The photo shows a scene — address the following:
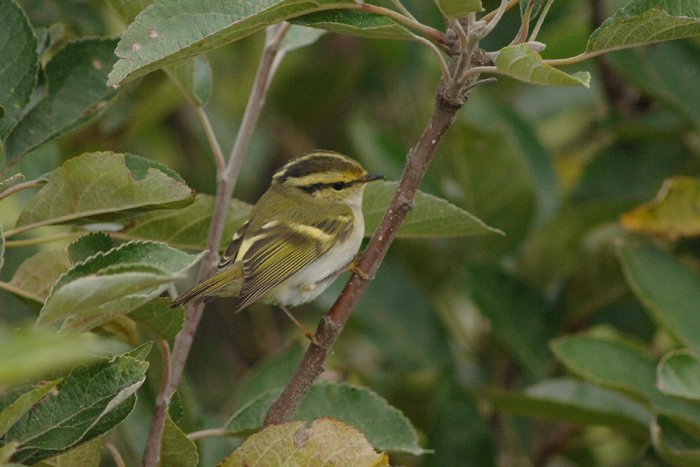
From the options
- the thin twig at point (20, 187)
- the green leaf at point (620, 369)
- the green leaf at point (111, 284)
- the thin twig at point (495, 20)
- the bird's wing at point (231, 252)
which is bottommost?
the green leaf at point (620, 369)

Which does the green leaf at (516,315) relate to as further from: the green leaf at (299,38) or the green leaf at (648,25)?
the green leaf at (648,25)

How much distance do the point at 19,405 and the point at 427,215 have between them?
0.96 metres

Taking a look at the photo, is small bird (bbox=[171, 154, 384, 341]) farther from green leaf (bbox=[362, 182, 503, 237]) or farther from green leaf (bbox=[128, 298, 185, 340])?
green leaf (bbox=[128, 298, 185, 340])

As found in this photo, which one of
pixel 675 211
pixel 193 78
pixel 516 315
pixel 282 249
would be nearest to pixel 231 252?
pixel 282 249

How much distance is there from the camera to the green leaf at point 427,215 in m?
1.66

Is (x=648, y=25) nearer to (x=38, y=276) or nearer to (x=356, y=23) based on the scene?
(x=356, y=23)

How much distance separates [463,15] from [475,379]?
1814 mm

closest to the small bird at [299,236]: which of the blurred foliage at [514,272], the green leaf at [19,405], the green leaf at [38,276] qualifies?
the blurred foliage at [514,272]

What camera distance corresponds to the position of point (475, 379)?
2709 mm

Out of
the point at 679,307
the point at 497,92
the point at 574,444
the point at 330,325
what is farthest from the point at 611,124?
the point at 330,325

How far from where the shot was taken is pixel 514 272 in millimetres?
2699

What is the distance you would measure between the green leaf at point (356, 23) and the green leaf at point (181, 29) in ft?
0.21

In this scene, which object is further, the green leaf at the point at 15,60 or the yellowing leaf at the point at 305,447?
the green leaf at the point at 15,60

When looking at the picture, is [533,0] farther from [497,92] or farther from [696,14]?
[497,92]
